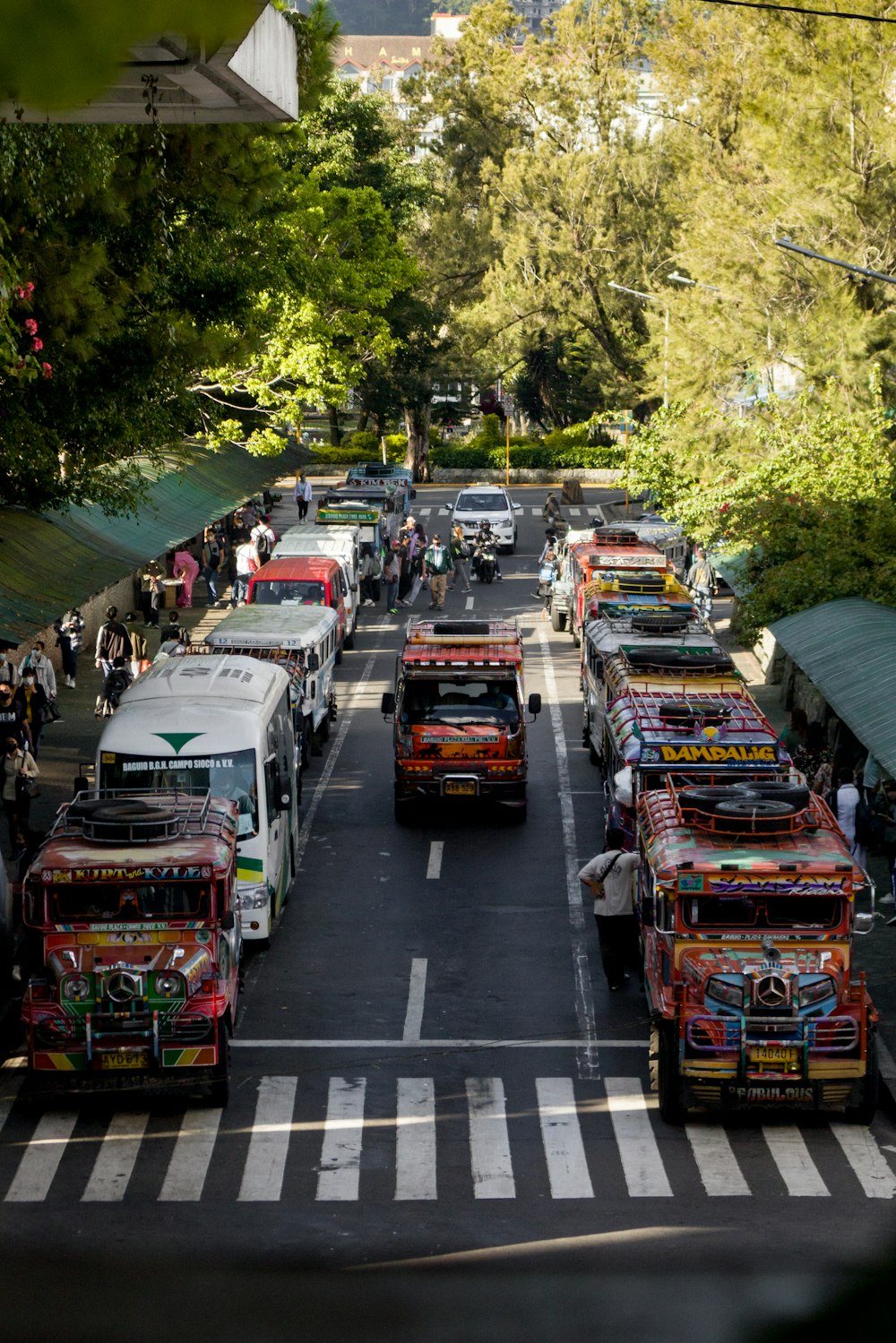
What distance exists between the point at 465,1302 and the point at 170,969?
1324cm

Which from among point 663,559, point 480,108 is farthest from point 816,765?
point 480,108

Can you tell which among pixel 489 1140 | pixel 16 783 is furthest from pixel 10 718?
pixel 489 1140

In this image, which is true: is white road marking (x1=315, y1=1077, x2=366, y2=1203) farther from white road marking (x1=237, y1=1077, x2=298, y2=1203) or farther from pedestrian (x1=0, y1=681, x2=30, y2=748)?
pedestrian (x1=0, y1=681, x2=30, y2=748)

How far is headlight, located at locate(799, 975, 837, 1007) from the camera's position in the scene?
13.3 m

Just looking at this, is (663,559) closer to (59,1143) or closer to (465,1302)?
(59,1143)

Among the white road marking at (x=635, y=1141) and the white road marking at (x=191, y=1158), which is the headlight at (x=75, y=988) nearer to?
the white road marking at (x=191, y=1158)

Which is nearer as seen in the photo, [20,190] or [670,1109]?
[670,1109]

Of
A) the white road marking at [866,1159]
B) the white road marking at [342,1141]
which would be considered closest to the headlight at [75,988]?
the white road marking at [342,1141]

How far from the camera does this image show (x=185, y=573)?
41.9 m

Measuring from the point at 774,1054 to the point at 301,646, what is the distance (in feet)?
50.7

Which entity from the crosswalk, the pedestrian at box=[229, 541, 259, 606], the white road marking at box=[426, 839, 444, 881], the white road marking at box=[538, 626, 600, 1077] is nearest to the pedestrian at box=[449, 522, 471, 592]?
the pedestrian at box=[229, 541, 259, 606]

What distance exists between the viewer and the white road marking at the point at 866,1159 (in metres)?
12.4

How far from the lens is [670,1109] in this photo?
1366 cm

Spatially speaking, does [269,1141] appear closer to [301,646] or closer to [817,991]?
[817,991]
